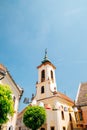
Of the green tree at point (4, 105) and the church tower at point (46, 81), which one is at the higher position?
the church tower at point (46, 81)

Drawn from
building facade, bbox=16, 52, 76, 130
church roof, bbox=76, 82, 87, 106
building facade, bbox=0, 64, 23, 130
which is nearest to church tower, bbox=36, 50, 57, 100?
building facade, bbox=16, 52, 76, 130

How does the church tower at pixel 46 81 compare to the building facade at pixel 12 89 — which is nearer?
the building facade at pixel 12 89

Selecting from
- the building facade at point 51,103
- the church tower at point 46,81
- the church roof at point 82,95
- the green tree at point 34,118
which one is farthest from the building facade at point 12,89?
the church roof at point 82,95

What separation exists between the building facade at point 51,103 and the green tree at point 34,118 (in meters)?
3.96

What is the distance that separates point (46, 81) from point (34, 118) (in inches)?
539

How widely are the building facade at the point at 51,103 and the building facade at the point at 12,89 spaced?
1240cm

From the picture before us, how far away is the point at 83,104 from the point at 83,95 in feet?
10.8

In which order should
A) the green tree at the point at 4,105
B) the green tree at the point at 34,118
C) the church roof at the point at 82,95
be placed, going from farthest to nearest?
the church roof at the point at 82,95, the green tree at the point at 34,118, the green tree at the point at 4,105

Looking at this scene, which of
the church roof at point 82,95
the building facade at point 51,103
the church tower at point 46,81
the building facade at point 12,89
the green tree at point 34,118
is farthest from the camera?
the church tower at point 46,81

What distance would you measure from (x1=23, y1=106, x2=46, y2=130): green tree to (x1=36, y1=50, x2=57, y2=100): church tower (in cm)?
860

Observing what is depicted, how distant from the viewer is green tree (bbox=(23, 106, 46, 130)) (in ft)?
92.0

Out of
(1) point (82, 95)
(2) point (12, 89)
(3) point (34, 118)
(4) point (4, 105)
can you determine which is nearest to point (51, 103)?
(3) point (34, 118)

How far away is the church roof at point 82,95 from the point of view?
A: 35.0 meters

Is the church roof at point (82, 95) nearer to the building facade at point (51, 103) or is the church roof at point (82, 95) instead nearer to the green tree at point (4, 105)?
the building facade at point (51, 103)
